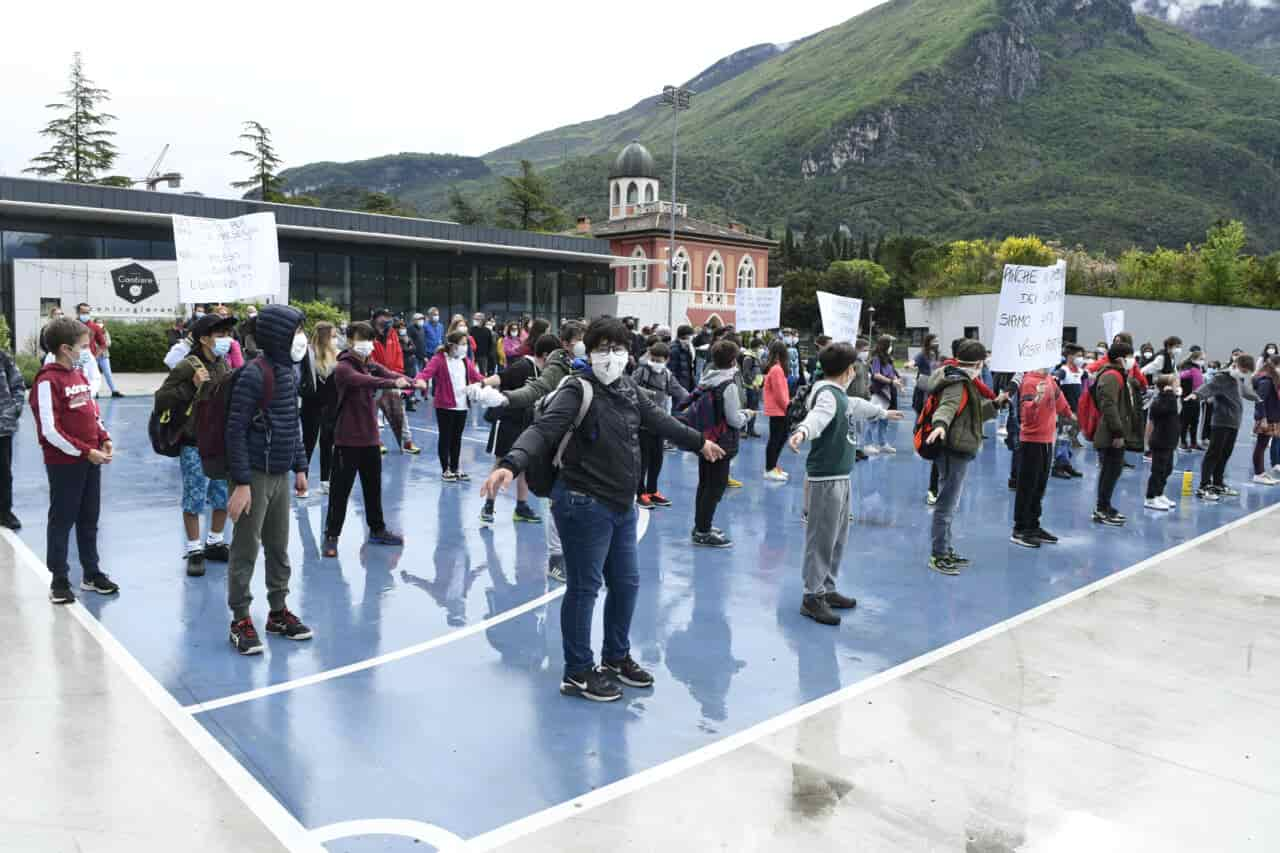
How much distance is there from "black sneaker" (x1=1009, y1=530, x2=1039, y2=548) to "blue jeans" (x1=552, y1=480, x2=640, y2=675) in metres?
5.30

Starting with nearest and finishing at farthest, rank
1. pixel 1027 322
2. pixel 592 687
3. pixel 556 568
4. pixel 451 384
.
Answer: pixel 592 687 → pixel 556 568 → pixel 1027 322 → pixel 451 384

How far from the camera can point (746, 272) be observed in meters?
70.1

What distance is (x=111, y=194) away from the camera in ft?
92.6

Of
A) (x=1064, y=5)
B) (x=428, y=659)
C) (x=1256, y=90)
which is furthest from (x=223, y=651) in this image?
(x=1064, y=5)

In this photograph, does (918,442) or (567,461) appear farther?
(918,442)

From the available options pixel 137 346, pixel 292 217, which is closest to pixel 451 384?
pixel 137 346

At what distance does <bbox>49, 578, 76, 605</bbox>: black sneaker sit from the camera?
6504 millimetres

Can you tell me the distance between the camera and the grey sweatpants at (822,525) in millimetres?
6777

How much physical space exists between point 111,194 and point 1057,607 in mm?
29050

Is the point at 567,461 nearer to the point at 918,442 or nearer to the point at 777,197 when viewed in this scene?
the point at 918,442

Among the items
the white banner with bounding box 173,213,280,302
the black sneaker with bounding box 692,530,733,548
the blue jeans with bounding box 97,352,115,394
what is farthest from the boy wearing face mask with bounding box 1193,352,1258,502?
the blue jeans with bounding box 97,352,115,394

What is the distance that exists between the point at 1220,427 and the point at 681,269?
2139 inches

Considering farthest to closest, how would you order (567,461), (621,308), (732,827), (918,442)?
(621,308) < (918,442) < (567,461) < (732,827)

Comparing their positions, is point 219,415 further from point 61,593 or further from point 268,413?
point 61,593
